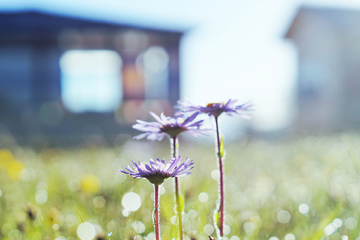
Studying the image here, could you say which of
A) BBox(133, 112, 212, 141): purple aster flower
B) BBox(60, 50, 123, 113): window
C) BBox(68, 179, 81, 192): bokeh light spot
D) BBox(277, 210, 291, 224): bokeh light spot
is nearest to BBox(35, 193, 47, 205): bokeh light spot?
BBox(68, 179, 81, 192): bokeh light spot

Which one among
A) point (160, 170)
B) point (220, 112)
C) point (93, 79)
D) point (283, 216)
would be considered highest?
point (93, 79)

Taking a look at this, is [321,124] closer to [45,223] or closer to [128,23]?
[128,23]

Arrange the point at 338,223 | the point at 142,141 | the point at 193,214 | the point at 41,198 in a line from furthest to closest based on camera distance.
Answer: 1. the point at 142,141
2. the point at 41,198
3. the point at 193,214
4. the point at 338,223

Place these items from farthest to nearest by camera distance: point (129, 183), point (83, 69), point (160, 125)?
point (83, 69), point (129, 183), point (160, 125)

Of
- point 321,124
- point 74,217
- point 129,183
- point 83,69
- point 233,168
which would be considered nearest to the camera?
point 74,217

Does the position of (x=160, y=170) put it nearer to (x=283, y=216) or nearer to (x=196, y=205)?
(x=196, y=205)

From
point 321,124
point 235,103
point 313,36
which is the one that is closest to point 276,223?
point 235,103

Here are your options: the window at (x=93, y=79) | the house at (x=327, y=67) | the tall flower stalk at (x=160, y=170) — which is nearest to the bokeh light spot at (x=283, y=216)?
the tall flower stalk at (x=160, y=170)

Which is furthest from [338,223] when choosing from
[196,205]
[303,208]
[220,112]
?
[220,112]
